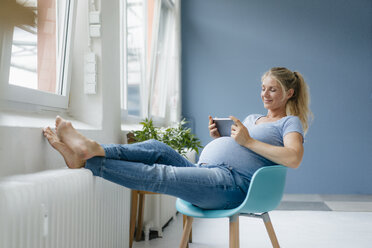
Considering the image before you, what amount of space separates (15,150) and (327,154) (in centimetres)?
393

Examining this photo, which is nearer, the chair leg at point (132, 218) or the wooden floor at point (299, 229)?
the chair leg at point (132, 218)

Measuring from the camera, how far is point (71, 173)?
1.31 metres

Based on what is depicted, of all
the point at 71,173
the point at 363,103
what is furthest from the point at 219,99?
the point at 71,173

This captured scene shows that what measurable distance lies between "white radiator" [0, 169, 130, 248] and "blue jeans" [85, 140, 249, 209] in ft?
0.40

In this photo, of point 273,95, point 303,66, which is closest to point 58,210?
point 273,95

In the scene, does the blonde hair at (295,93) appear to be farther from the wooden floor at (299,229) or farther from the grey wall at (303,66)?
the grey wall at (303,66)

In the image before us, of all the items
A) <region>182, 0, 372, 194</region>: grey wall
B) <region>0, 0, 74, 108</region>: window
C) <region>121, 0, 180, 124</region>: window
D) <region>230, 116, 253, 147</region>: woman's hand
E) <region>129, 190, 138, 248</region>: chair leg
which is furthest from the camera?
<region>182, 0, 372, 194</region>: grey wall

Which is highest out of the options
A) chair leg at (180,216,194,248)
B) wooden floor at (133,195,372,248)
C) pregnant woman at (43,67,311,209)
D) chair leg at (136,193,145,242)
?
pregnant woman at (43,67,311,209)

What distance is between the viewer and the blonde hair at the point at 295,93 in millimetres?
1937

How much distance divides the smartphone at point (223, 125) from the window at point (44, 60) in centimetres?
84

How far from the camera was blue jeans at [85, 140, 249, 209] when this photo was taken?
55.4 inches

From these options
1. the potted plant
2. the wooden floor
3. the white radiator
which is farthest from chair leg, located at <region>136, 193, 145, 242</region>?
the white radiator

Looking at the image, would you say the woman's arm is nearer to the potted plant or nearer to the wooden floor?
the potted plant

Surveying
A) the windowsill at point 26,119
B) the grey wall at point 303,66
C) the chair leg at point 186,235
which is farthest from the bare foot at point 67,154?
the grey wall at point 303,66
